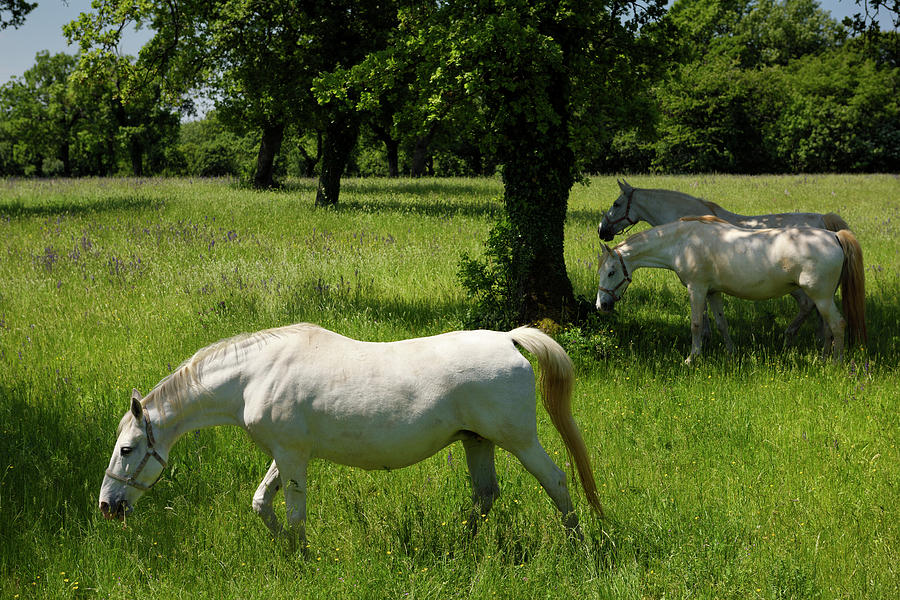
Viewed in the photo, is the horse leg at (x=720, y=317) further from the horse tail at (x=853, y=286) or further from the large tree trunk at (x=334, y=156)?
the large tree trunk at (x=334, y=156)

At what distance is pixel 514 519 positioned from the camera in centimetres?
408

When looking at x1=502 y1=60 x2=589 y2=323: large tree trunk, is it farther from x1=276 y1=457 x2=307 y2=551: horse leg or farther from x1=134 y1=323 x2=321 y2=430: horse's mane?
x1=276 y1=457 x2=307 y2=551: horse leg

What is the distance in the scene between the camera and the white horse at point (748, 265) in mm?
7551

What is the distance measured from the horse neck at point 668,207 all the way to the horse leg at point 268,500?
8.60m

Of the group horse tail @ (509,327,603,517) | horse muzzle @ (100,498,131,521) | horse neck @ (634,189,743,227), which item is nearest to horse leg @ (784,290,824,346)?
horse neck @ (634,189,743,227)

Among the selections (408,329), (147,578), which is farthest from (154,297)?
(147,578)

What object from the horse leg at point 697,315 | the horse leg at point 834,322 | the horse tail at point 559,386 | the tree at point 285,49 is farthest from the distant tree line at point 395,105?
the horse tail at point 559,386

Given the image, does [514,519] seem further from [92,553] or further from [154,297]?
[154,297]

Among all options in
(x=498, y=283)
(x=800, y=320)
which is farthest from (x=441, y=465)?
(x=800, y=320)

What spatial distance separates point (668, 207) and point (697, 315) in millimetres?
3217

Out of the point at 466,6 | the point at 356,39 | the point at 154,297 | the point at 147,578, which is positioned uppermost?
the point at 356,39

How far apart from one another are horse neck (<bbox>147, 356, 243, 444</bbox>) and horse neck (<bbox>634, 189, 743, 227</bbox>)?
865 centimetres

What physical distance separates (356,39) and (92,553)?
60.5 feet

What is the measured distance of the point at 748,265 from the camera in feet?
25.8
